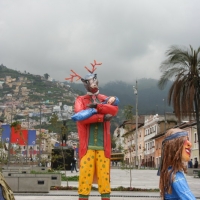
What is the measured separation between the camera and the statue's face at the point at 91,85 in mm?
8469

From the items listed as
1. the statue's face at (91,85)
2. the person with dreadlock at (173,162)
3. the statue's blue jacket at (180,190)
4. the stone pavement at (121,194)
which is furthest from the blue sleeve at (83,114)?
the stone pavement at (121,194)

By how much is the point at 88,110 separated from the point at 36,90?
7267 inches

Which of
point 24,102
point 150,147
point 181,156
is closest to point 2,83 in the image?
point 24,102

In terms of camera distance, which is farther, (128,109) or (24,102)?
(24,102)

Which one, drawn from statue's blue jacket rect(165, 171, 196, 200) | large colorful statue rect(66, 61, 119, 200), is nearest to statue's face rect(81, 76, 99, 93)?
large colorful statue rect(66, 61, 119, 200)

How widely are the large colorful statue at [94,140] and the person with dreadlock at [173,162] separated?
3.98 metres

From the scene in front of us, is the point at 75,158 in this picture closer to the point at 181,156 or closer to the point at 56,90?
the point at 181,156

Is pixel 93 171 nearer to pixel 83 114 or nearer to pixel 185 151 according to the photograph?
pixel 83 114

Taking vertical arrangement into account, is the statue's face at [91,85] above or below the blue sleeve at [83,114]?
above

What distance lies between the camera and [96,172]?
8000 mm

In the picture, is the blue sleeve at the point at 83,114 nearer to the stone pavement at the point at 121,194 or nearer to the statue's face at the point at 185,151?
the statue's face at the point at 185,151

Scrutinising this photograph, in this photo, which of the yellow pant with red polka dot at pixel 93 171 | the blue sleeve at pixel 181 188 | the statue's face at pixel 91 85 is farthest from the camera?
the statue's face at pixel 91 85

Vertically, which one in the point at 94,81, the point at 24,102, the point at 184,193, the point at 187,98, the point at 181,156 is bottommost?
the point at 184,193

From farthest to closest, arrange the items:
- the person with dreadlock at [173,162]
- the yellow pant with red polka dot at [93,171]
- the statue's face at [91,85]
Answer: the statue's face at [91,85]
the yellow pant with red polka dot at [93,171]
the person with dreadlock at [173,162]
